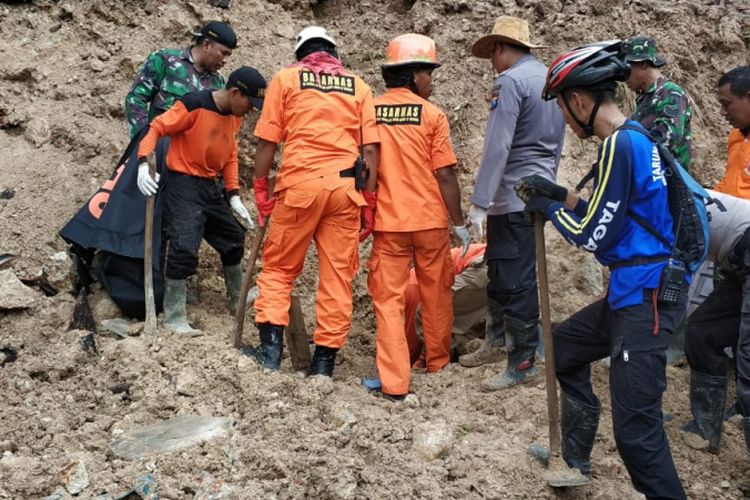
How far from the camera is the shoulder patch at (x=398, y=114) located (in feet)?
15.5

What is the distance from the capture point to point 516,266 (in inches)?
181

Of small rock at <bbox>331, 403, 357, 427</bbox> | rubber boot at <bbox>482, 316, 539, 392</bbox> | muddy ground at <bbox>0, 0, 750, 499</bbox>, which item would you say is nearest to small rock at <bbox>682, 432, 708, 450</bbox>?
muddy ground at <bbox>0, 0, 750, 499</bbox>

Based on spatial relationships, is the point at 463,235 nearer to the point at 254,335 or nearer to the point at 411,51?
the point at 411,51

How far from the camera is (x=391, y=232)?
15.5 ft

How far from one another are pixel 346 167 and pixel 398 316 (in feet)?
3.14

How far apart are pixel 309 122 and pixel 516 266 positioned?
1489 mm

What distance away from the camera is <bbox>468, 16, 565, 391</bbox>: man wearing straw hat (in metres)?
4.51

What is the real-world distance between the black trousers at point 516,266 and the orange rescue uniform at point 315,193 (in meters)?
0.87

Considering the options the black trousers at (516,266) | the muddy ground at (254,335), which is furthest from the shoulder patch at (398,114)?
the muddy ground at (254,335)

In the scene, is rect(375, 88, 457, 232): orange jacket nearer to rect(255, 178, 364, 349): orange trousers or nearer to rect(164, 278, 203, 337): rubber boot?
rect(255, 178, 364, 349): orange trousers

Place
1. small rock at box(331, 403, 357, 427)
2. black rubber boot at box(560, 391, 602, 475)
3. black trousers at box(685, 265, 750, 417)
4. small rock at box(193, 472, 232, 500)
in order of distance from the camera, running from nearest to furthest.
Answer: small rock at box(193, 472, 232, 500), black rubber boot at box(560, 391, 602, 475), small rock at box(331, 403, 357, 427), black trousers at box(685, 265, 750, 417)

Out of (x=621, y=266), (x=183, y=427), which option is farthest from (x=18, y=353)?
(x=621, y=266)

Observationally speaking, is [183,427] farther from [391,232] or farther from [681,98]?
[681,98]

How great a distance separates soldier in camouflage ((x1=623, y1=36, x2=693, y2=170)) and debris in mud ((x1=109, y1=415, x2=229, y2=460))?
302 cm
